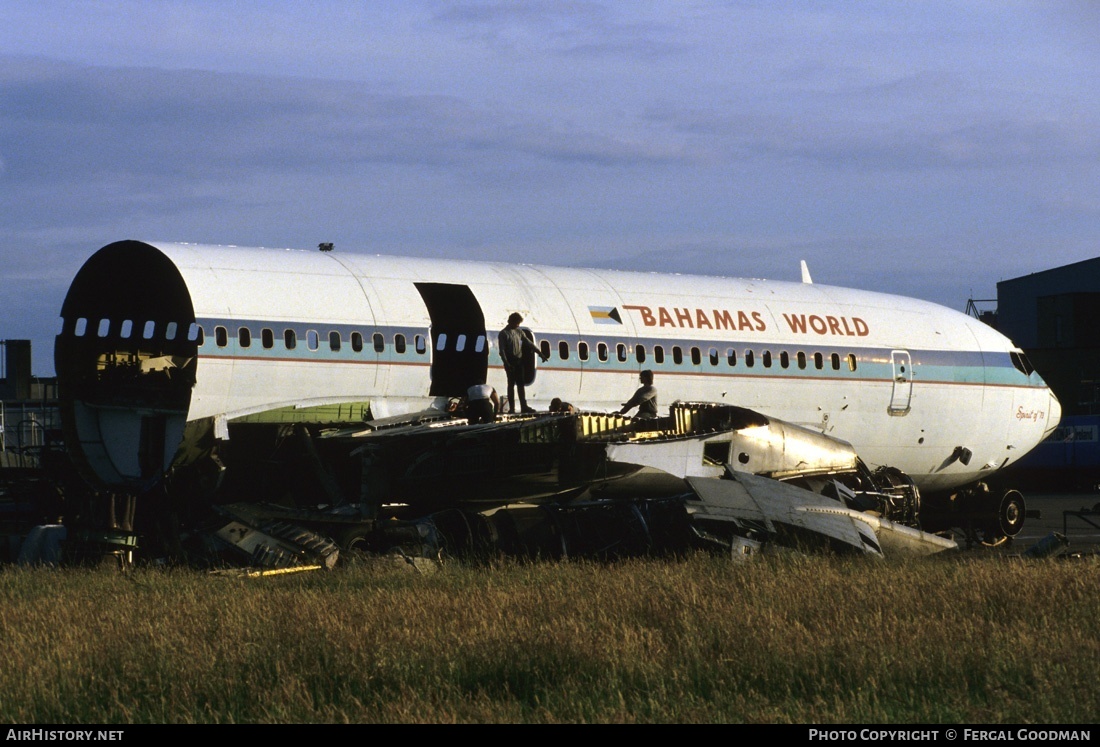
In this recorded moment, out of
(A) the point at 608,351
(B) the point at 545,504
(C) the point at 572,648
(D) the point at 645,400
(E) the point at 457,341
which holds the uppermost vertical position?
(E) the point at 457,341

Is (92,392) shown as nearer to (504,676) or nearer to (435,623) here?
(435,623)

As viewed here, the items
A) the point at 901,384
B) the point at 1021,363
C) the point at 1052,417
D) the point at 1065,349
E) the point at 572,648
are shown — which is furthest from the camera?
the point at 1065,349

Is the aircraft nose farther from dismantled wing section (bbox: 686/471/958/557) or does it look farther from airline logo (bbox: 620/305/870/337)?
dismantled wing section (bbox: 686/471/958/557)

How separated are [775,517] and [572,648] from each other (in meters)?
8.72

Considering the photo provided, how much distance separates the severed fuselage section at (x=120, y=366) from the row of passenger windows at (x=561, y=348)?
0.11m

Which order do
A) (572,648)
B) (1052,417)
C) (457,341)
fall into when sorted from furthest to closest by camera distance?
(1052,417)
(457,341)
(572,648)

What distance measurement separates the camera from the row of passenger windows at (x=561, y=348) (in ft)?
72.8

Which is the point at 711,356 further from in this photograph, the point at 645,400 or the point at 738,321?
the point at 645,400

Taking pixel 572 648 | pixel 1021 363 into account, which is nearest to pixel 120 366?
pixel 572 648

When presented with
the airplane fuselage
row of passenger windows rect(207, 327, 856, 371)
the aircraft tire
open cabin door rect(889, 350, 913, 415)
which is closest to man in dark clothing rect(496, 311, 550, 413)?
the airplane fuselage

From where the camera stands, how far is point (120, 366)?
76.9 feet
